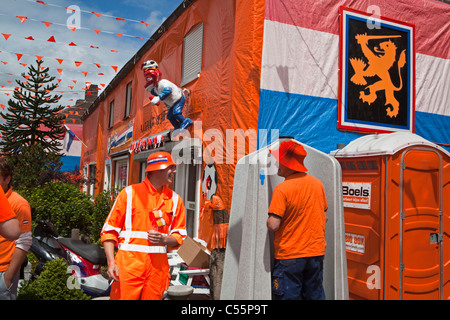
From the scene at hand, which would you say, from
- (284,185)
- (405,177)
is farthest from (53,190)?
(405,177)

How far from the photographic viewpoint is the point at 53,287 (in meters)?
4.20

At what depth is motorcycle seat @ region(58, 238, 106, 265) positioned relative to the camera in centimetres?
550

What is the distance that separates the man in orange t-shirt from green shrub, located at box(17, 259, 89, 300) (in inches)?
96.5

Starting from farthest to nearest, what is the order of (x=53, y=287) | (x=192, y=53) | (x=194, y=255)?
(x=192, y=53), (x=194, y=255), (x=53, y=287)

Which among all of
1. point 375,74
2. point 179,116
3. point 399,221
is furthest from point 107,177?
point 399,221

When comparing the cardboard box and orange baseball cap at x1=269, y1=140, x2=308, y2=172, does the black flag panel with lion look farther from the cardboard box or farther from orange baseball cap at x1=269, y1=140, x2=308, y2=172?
the cardboard box

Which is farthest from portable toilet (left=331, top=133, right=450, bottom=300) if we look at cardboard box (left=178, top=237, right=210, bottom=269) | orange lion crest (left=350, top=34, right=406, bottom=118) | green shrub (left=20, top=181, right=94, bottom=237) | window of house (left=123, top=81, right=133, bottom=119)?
window of house (left=123, top=81, right=133, bottom=119)

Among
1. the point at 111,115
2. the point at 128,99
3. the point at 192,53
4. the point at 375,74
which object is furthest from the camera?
the point at 111,115

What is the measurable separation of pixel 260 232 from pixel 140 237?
4.02 ft

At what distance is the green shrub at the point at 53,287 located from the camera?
13.7 feet

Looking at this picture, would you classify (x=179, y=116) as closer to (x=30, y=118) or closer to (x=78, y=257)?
(x=78, y=257)

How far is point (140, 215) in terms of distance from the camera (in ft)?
10.5

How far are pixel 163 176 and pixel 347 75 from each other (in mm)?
4534

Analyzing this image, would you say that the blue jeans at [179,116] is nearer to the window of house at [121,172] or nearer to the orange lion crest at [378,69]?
the orange lion crest at [378,69]
